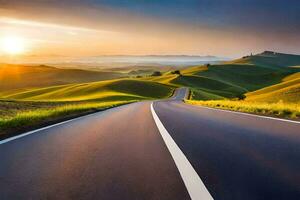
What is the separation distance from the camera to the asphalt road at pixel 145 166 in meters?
4.93

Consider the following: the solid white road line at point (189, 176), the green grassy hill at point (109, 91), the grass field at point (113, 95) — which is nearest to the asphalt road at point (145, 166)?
the solid white road line at point (189, 176)

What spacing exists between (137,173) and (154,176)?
32 cm

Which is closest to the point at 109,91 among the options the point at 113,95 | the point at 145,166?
the point at 113,95

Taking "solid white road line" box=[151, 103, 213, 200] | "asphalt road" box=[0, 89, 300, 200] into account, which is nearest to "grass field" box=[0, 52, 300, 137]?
"asphalt road" box=[0, 89, 300, 200]

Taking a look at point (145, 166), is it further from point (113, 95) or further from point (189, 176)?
point (113, 95)

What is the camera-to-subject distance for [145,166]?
659 cm

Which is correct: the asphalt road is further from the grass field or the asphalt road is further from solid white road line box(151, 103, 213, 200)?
Answer: the grass field

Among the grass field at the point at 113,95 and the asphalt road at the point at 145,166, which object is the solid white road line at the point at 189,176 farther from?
the grass field at the point at 113,95

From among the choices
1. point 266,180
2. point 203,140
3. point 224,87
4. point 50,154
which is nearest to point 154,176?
point 266,180

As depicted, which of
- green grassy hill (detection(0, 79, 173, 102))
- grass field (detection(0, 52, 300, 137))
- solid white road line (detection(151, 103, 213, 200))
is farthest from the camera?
green grassy hill (detection(0, 79, 173, 102))

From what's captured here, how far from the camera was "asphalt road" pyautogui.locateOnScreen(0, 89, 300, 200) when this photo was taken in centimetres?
493

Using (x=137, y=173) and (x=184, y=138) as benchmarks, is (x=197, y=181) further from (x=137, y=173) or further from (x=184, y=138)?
(x=184, y=138)

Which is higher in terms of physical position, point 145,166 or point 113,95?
point 145,166

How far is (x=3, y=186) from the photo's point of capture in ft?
17.4
